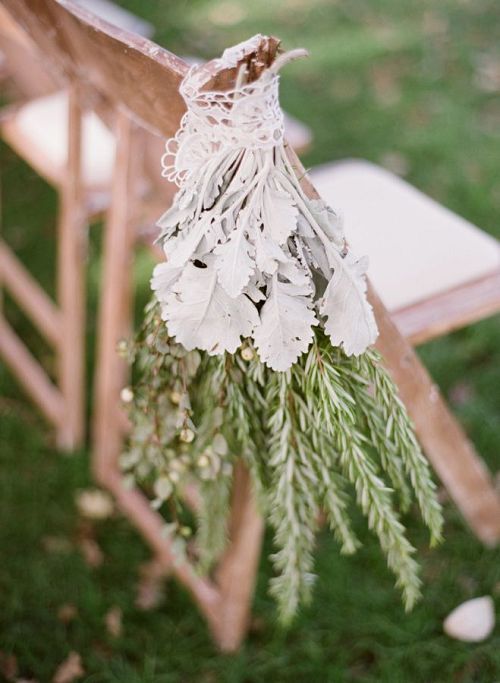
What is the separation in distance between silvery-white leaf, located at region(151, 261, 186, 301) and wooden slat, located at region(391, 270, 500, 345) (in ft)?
2.00

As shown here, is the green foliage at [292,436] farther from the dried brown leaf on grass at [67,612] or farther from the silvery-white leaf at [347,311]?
the dried brown leaf on grass at [67,612]

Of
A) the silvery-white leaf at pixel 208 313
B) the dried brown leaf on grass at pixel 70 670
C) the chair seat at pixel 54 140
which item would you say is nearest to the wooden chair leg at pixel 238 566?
the dried brown leaf on grass at pixel 70 670

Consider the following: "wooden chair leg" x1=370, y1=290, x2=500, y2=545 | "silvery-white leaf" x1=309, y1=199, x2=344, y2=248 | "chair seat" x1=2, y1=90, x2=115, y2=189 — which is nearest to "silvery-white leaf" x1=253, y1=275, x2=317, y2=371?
"silvery-white leaf" x1=309, y1=199, x2=344, y2=248

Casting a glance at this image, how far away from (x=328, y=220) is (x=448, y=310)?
1.97 feet

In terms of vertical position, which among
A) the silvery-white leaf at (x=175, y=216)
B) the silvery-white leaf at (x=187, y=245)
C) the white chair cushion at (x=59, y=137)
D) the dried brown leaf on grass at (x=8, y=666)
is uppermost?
the white chair cushion at (x=59, y=137)

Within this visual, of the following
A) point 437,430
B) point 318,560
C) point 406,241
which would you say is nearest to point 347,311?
point 437,430

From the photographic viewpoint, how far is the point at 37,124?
7.24 feet

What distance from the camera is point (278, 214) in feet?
3.48

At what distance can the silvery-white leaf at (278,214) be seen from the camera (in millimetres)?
1055

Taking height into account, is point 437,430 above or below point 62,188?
below

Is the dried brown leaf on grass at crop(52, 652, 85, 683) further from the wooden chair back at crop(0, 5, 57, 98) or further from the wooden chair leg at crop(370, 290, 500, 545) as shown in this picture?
the wooden chair back at crop(0, 5, 57, 98)

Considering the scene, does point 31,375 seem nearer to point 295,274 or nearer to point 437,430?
point 437,430

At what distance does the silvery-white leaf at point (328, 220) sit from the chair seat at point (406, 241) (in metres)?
0.52

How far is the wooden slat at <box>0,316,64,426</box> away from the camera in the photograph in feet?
7.81
